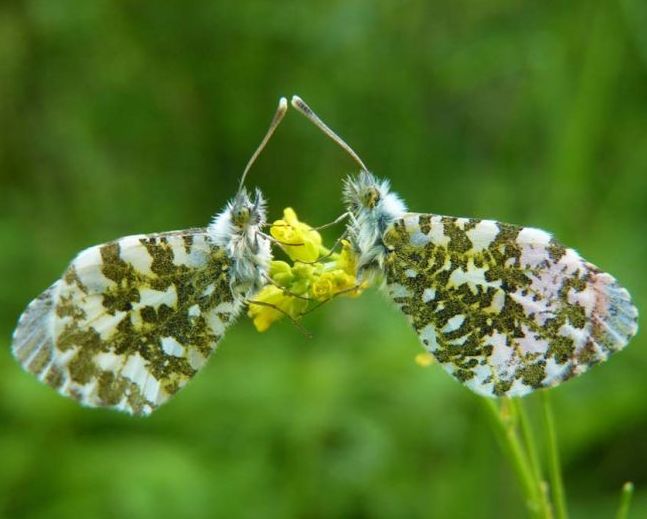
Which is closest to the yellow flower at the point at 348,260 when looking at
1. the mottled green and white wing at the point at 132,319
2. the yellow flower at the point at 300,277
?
the yellow flower at the point at 300,277

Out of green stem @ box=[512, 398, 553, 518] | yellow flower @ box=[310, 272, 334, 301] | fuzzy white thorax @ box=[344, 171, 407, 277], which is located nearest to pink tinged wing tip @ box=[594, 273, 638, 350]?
green stem @ box=[512, 398, 553, 518]

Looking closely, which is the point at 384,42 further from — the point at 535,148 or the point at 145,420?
the point at 145,420

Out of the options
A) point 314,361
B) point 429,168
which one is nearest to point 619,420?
point 314,361

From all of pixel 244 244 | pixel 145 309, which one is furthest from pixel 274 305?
pixel 145 309

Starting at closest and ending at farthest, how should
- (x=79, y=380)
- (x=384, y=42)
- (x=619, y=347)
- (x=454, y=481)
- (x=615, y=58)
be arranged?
(x=619, y=347), (x=79, y=380), (x=454, y=481), (x=615, y=58), (x=384, y=42)

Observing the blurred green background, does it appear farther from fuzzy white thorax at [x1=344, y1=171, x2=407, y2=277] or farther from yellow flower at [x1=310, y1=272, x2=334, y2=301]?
fuzzy white thorax at [x1=344, y1=171, x2=407, y2=277]

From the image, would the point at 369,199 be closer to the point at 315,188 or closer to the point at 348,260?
the point at 348,260

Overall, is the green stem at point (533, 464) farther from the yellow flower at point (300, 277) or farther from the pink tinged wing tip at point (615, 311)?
the yellow flower at point (300, 277)

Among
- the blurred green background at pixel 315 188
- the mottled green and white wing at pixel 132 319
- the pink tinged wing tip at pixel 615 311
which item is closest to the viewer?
the pink tinged wing tip at pixel 615 311
